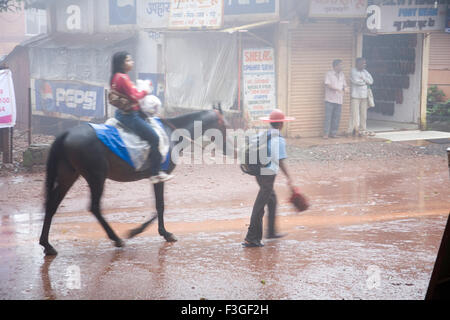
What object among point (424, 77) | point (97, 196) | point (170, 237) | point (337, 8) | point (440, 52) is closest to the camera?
point (97, 196)

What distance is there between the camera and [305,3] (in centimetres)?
1448

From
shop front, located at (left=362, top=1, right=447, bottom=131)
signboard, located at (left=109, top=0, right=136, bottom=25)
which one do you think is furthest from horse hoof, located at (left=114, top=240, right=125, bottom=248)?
signboard, located at (left=109, top=0, right=136, bottom=25)

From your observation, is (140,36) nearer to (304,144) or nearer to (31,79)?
(31,79)

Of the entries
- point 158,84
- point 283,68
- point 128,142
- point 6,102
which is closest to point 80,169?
point 128,142

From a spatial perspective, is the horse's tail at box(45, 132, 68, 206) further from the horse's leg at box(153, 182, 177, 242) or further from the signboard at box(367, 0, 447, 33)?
the signboard at box(367, 0, 447, 33)

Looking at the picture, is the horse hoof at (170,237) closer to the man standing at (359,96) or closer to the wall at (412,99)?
the man standing at (359,96)

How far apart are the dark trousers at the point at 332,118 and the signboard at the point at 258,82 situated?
1.46 meters

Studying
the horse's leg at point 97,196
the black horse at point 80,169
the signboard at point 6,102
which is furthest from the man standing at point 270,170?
the signboard at point 6,102

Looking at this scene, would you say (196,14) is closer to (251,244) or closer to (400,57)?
(400,57)

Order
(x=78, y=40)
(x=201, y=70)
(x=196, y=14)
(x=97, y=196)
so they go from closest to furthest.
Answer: (x=97, y=196) → (x=196, y=14) → (x=201, y=70) → (x=78, y=40)

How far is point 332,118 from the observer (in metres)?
15.9

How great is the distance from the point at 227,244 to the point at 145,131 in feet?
5.67

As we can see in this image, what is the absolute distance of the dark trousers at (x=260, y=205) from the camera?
678 centimetres

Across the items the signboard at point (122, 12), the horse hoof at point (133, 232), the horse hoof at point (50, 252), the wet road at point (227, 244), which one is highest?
the signboard at point (122, 12)
